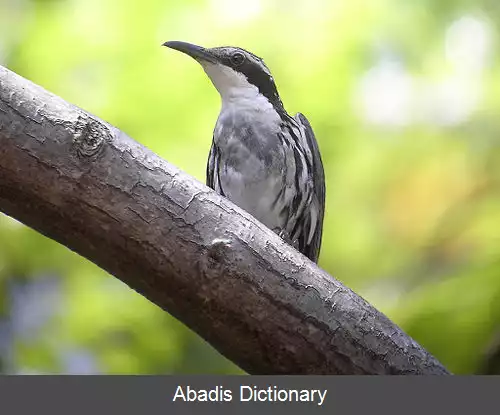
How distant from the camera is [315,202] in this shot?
1.21 meters

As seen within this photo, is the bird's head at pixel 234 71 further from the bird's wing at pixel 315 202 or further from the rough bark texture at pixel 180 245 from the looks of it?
the rough bark texture at pixel 180 245

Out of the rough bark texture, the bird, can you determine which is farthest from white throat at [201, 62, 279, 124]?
the rough bark texture

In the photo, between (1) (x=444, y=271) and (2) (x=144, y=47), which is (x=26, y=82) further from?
(1) (x=444, y=271)

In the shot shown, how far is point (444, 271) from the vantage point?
1240 mm

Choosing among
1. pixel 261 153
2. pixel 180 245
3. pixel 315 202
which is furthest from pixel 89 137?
pixel 315 202

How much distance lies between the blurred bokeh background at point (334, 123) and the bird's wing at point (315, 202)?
8 cm

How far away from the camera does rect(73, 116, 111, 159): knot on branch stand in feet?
2.53

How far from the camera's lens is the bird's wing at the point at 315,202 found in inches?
47.4

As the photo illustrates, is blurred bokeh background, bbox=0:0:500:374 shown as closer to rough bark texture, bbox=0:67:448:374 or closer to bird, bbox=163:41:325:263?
bird, bbox=163:41:325:263

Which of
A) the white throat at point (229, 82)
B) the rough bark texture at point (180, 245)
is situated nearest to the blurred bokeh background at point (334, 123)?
the white throat at point (229, 82)

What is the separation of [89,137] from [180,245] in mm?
166

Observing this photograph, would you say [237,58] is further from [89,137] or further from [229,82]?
[89,137]

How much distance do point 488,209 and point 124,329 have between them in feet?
2.38

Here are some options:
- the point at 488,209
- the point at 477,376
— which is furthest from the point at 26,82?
Answer: the point at 488,209
